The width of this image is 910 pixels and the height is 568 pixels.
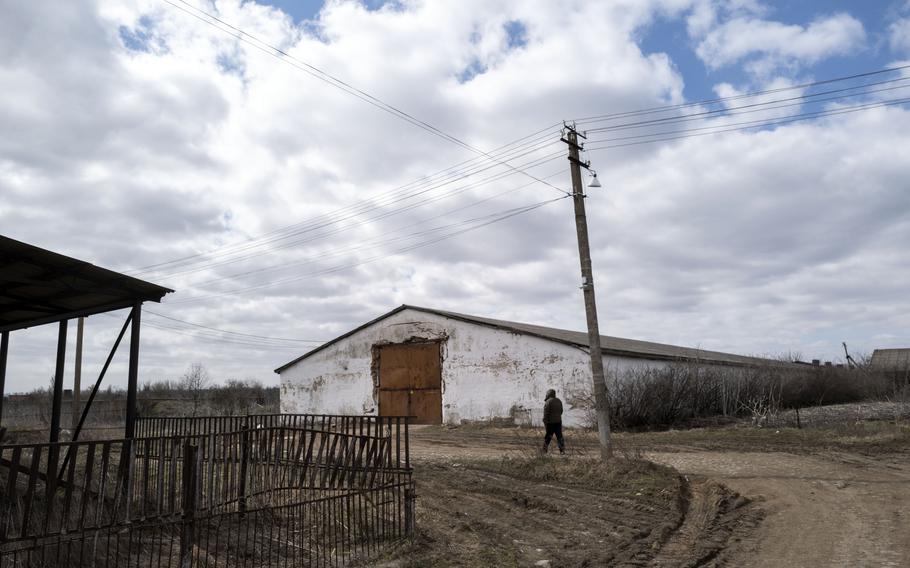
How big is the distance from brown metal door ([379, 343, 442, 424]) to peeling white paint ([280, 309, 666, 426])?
379 millimetres

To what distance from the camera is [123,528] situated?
5.48 meters

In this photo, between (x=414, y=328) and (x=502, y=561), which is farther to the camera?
(x=414, y=328)

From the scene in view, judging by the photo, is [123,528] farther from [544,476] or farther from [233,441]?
[544,476]

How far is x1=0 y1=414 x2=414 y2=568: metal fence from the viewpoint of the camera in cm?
527

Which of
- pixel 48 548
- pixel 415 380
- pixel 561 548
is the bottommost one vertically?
pixel 561 548

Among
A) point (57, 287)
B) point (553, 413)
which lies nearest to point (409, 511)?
point (57, 287)

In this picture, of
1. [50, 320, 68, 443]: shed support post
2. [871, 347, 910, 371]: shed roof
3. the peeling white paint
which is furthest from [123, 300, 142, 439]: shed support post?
[871, 347, 910, 371]: shed roof

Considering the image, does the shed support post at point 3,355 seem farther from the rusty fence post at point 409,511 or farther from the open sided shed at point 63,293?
the rusty fence post at point 409,511

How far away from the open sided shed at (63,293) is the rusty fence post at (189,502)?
3.65m

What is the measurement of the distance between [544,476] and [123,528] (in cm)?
812

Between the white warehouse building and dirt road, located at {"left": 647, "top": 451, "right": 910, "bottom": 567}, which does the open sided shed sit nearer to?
dirt road, located at {"left": 647, "top": 451, "right": 910, "bottom": 567}

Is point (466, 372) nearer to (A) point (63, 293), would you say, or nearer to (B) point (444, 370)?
(B) point (444, 370)

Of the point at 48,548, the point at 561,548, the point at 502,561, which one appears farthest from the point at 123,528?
the point at 561,548

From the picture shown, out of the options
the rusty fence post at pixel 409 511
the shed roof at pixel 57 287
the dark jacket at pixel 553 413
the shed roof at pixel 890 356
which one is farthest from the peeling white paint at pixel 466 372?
the shed roof at pixel 890 356
